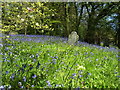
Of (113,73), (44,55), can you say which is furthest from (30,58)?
(113,73)

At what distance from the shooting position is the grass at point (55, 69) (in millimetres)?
2033

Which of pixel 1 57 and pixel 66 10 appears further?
pixel 66 10

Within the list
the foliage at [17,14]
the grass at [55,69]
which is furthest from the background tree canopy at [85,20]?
the grass at [55,69]

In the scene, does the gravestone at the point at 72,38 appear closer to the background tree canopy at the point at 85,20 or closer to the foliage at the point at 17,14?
the background tree canopy at the point at 85,20

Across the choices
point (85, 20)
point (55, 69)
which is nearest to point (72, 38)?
point (85, 20)

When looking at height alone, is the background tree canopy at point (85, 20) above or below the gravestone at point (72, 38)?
above

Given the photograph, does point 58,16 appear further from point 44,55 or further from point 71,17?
point 44,55

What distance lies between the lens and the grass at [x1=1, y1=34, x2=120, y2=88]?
203cm

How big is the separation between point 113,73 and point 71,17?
260 centimetres

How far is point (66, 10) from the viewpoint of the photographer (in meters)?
4.59

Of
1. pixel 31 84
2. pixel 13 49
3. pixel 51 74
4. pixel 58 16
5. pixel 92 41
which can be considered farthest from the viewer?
pixel 92 41

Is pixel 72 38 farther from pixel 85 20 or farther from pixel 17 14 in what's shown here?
pixel 17 14

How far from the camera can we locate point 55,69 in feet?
7.64

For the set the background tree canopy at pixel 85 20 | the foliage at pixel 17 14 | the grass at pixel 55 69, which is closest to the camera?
the grass at pixel 55 69
